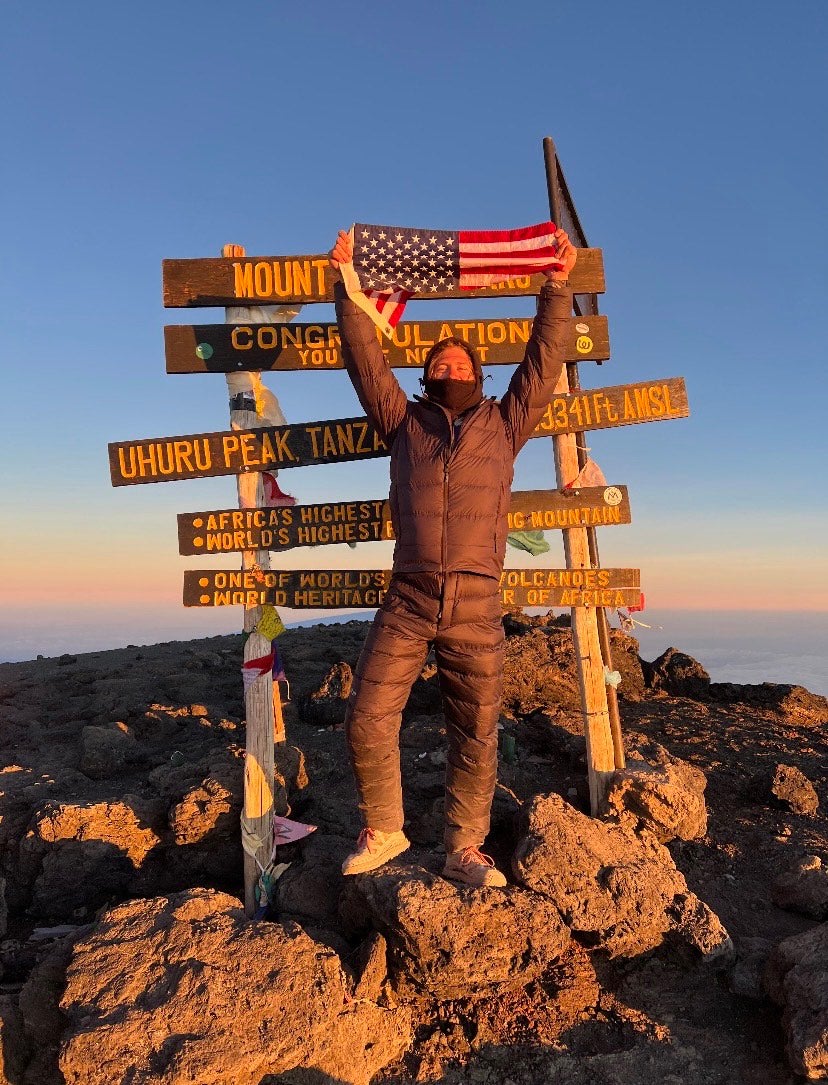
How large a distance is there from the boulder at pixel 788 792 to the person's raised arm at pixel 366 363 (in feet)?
15.2

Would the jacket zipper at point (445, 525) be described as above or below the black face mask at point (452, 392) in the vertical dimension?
below

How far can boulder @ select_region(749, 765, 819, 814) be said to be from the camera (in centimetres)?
614

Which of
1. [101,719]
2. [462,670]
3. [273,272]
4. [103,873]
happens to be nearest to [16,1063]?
[103,873]

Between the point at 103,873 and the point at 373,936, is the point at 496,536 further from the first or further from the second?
the point at 103,873

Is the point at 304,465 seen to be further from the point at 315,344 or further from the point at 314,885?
the point at 314,885

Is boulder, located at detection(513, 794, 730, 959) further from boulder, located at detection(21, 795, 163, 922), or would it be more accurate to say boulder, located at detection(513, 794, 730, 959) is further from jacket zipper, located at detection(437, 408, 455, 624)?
boulder, located at detection(21, 795, 163, 922)

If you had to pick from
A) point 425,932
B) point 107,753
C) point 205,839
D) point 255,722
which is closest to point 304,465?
point 255,722

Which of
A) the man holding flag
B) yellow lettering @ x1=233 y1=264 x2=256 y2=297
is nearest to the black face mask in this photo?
the man holding flag

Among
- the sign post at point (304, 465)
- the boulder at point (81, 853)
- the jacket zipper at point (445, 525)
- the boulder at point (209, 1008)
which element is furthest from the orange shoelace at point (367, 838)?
the boulder at point (81, 853)

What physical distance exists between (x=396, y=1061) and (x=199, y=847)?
7.55 feet

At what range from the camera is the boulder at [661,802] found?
17.4 ft

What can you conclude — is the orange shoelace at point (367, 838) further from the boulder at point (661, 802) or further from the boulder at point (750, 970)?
the boulder at point (750, 970)

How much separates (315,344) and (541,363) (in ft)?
6.20

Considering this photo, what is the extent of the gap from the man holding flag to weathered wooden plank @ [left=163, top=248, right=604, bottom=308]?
791 millimetres
